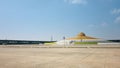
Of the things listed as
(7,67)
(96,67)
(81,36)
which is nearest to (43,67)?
(7,67)

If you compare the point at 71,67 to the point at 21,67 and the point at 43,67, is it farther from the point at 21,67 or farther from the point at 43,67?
the point at 21,67

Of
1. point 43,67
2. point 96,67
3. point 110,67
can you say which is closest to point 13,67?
point 43,67

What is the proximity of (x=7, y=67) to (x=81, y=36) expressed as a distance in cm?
15071

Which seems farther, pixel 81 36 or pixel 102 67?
pixel 81 36

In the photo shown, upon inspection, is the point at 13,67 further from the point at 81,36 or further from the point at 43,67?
the point at 81,36

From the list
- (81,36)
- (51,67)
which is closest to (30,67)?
(51,67)

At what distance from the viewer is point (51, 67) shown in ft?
45.1

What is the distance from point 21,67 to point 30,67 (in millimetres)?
612

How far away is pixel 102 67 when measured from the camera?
1381cm

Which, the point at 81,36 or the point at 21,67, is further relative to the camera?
the point at 81,36

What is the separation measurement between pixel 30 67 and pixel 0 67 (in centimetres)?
203

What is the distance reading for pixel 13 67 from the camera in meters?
13.5

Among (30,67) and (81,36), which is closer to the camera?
(30,67)

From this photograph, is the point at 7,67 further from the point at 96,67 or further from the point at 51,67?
the point at 96,67
